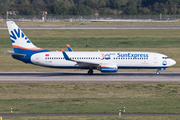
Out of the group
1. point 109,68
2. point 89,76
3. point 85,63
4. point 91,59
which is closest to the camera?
point 109,68

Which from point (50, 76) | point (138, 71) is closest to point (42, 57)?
point (50, 76)

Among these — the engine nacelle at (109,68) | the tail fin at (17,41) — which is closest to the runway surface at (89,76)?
the engine nacelle at (109,68)

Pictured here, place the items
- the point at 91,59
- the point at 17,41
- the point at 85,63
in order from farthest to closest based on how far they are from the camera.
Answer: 1. the point at 17,41
2. the point at 91,59
3. the point at 85,63

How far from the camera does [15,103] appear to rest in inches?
1234

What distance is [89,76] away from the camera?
49500mm

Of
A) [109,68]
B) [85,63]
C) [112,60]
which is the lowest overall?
[109,68]

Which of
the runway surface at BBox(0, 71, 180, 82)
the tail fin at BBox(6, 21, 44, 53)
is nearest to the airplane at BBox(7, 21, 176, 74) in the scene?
the tail fin at BBox(6, 21, 44, 53)

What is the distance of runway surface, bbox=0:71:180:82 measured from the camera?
4641cm

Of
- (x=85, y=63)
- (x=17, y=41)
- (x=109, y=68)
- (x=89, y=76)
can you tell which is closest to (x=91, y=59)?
(x=85, y=63)

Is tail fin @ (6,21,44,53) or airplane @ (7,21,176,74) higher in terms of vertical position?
tail fin @ (6,21,44,53)

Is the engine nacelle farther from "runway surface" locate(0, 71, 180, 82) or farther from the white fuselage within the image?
the white fuselage

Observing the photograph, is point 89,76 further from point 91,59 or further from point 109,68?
point 109,68

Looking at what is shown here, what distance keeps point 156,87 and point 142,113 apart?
13.5 meters

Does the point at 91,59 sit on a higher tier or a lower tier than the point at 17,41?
lower
